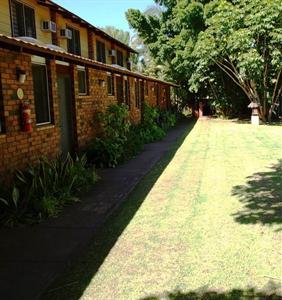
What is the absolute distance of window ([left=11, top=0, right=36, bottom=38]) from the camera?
9.47 metres

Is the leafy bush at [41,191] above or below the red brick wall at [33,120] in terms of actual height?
below

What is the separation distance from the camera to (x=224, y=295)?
352 centimetres

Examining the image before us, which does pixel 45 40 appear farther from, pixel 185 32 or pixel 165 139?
pixel 185 32

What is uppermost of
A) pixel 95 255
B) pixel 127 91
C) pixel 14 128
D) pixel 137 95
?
pixel 127 91

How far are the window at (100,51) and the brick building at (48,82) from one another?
0.13 feet

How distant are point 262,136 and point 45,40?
28.3 feet

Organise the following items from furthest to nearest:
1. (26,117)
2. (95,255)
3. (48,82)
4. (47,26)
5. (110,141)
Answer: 1. (47,26)
2. (110,141)
3. (48,82)
4. (26,117)
5. (95,255)

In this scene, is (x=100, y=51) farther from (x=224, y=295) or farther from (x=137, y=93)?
(x=224, y=295)

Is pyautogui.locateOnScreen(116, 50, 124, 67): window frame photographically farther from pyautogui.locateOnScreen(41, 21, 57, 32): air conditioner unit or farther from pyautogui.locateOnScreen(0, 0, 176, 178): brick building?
pyautogui.locateOnScreen(41, 21, 57, 32): air conditioner unit

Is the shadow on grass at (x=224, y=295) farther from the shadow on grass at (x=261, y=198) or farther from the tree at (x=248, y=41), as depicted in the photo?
the tree at (x=248, y=41)

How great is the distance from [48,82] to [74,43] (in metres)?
5.54

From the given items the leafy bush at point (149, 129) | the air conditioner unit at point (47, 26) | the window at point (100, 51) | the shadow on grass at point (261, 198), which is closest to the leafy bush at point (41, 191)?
the shadow on grass at point (261, 198)

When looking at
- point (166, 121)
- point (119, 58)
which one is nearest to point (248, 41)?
point (166, 121)

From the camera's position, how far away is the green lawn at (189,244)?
3.69m
